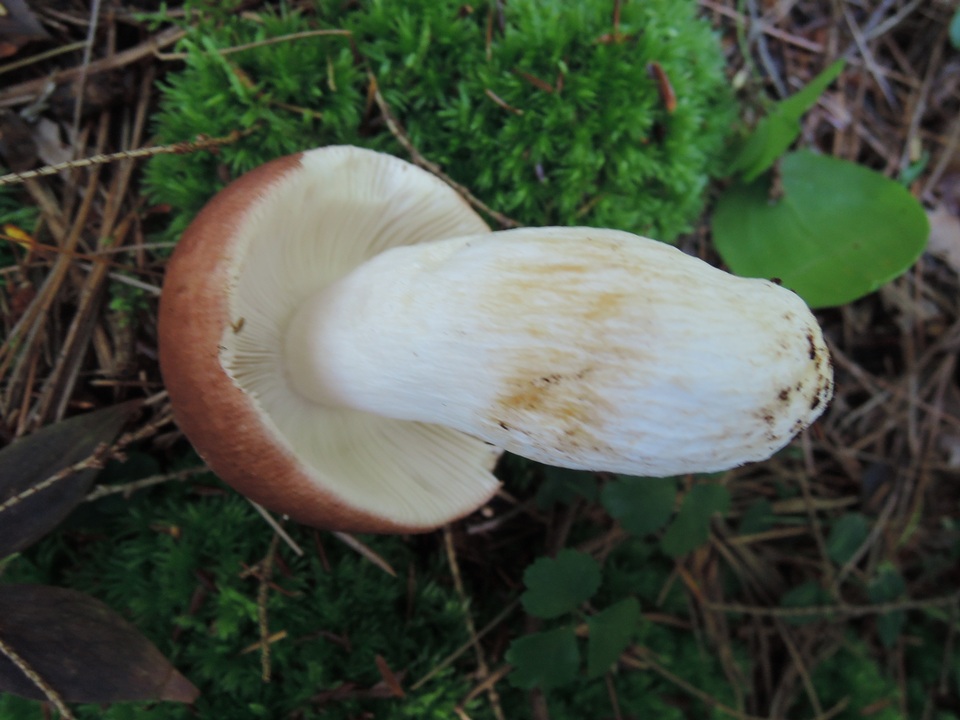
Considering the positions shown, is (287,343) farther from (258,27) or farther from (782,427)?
(782,427)

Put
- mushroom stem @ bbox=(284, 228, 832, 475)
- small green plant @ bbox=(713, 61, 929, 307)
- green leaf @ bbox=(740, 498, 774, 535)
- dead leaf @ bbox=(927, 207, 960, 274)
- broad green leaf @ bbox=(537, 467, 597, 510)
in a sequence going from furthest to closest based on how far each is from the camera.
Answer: dead leaf @ bbox=(927, 207, 960, 274) < green leaf @ bbox=(740, 498, 774, 535) < small green plant @ bbox=(713, 61, 929, 307) < broad green leaf @ bbox=(537, 467, 597, 510) < mushroom stem @ bbox=(284, 228, 832, 475)

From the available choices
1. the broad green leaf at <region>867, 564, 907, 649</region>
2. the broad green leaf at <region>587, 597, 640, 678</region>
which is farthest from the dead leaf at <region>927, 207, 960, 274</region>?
the broad green leaf at <region>587, 597, 640, 678</region>

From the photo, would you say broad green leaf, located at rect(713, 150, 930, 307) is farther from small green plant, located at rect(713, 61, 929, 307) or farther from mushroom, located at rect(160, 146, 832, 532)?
mushroom, located at rect(160, 146, 832, 532)

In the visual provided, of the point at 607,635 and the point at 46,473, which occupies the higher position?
the point at 46,473

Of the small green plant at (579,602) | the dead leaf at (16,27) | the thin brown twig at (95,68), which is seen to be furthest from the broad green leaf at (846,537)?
the dead leaf at (16,27)

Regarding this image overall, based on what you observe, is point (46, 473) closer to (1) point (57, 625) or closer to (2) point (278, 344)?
(1) point (57, 625)

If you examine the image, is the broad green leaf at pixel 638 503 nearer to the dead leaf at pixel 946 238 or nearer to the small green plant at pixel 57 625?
Result: the small green plant at pixel 57 625

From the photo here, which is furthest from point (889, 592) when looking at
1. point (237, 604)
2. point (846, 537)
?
point (237, 604)
